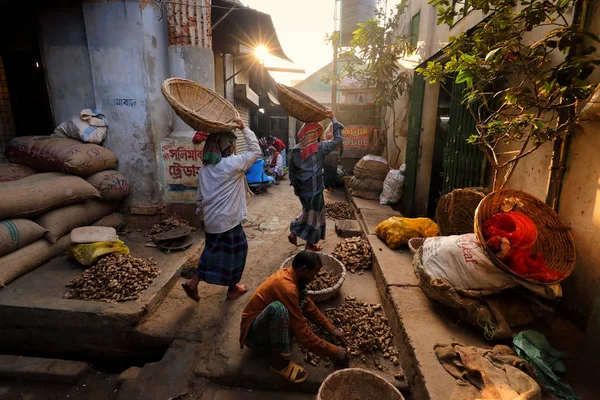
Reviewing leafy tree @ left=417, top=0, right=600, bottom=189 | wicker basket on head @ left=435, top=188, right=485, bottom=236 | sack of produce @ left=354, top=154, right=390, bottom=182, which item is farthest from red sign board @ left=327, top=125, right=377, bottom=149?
leafy tree @ left=417, top=0, right=600, bottom=189

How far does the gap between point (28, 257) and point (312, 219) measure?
135 inches

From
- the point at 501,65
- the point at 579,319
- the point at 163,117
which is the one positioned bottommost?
the point at 579,319

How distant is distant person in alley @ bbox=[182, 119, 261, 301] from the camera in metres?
3.07

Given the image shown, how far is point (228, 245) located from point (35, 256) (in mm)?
2390

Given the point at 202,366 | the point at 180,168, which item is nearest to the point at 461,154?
the point at 202,366

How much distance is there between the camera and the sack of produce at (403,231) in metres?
4.07

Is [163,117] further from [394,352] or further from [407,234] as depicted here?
[394,352]

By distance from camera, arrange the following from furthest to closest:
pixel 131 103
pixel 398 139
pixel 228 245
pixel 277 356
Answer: pixel 398 139 < pixel 131 103 < pixel 228 245 < pixel 277 356

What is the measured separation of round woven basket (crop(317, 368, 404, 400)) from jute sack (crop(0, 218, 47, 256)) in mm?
3656

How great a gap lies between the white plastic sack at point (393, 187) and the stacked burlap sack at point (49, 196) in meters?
4.95

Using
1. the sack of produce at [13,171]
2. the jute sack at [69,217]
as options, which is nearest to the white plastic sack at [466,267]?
the jute sack at [69,217]

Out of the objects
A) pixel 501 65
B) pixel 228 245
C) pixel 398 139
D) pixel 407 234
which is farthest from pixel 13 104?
pixel 398 139

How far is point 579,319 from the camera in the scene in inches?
93.4

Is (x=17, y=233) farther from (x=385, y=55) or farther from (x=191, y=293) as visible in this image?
(x=385, y=55)
